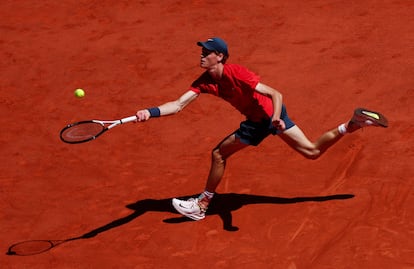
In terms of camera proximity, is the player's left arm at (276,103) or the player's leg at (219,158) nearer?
the player's left arm at (276,103)

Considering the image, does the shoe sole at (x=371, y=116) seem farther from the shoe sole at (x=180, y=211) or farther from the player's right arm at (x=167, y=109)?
the shoe sole at (x=180, y=211)

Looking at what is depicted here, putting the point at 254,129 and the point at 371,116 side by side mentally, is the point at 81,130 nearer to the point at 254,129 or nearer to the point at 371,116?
the point at 254,129

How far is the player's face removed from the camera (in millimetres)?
8234

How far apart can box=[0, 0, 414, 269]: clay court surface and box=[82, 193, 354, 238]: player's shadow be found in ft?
0.08

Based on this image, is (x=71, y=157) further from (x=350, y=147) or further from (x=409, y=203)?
(x=409, y=203)

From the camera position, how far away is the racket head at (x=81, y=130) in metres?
8.44

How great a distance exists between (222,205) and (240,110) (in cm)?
129

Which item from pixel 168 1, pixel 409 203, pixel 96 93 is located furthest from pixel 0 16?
pixel 409 203

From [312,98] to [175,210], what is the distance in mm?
3264

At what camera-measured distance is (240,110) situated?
28.2 feet

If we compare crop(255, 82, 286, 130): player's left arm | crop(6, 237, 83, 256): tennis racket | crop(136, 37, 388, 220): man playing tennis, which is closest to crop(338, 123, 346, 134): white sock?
crop(136, 37, 388, 220): man playing tennis

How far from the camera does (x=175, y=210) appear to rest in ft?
30.5

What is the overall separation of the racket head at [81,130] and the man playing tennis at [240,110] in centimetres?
65

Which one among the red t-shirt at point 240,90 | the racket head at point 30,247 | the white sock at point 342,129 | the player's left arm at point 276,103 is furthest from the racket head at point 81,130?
the white sock at point 342,129
